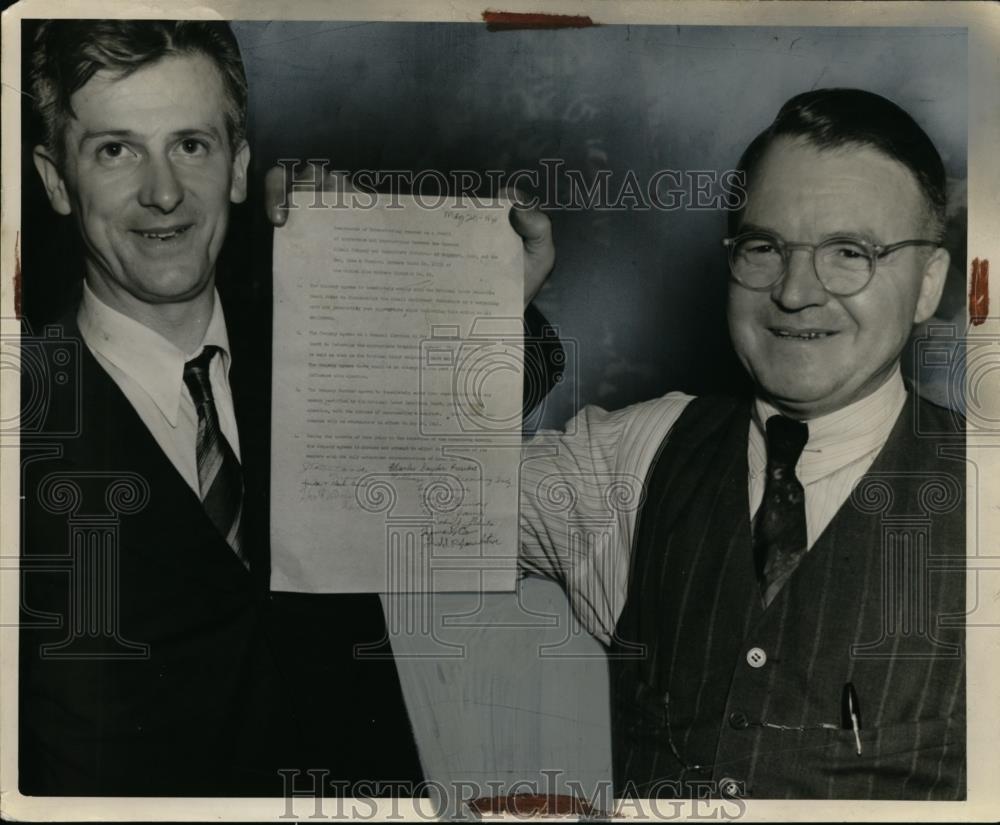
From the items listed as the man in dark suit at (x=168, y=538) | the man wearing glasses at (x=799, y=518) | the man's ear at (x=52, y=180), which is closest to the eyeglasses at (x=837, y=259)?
the man wearing glasses at (x=799, y=518)

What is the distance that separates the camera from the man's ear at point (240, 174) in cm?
162

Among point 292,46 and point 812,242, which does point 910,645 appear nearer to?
point 812,242

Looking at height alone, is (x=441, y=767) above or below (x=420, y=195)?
below

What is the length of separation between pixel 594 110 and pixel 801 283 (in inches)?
14.3

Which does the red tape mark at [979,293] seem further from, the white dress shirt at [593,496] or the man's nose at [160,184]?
the man's nose at [160,184]

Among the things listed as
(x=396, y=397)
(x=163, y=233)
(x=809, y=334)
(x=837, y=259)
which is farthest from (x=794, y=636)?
(x=163, y=233)

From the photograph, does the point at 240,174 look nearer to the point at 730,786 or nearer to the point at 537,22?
the point at 537,22

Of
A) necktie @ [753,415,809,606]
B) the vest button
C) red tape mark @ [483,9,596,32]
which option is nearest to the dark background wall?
red tape mark @ [483,9,596,32]

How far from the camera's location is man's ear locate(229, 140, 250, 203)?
162 cm

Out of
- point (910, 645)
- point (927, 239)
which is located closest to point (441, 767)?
point (910, 645)

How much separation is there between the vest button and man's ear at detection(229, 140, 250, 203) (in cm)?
102

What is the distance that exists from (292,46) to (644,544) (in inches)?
32.6

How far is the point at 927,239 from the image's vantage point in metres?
1.60

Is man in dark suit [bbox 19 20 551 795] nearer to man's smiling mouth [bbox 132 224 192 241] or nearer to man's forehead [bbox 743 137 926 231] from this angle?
man's smiling mouth [bbox 132 224 192 241]
